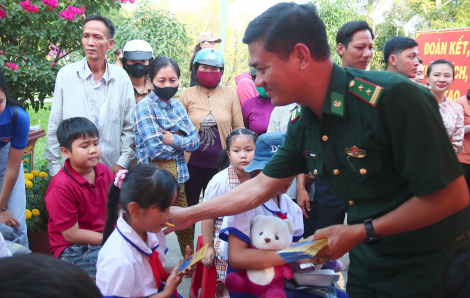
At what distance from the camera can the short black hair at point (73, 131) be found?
270 centimetres

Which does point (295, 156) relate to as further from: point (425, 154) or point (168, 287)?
point (168, 287)

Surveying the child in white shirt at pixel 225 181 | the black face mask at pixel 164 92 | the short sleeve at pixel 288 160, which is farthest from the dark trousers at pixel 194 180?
the short sleeve at pixel 288 160

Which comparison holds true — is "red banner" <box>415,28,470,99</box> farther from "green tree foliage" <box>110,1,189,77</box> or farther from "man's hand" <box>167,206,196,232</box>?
"man's hand" <box>167,206,196,232</box>

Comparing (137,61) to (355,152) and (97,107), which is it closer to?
(97,107)

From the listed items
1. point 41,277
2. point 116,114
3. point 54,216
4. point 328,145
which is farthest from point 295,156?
point 116,114

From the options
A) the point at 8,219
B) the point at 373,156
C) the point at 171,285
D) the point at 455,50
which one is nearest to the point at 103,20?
the point at 8,219

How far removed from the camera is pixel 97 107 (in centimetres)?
327

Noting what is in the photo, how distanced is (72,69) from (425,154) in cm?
291

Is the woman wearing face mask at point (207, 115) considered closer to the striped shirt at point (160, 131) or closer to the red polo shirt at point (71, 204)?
the striped shirt at point (160, 131)

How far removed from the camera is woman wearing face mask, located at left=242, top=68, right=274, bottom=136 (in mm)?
3836

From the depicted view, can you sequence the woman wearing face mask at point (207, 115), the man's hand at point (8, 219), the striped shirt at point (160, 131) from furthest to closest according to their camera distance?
the woman wearing face mask at point (207, 115), the striped shirt at point (160, 131), the man's hand at point (8, 219)

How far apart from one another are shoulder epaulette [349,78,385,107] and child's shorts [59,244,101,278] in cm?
186

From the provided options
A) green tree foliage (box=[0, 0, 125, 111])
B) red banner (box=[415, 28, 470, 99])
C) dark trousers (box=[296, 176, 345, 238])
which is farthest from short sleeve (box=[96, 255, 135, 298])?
red banner (box=[415, 28, 470, 99])

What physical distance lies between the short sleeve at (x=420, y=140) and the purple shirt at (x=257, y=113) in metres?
2.55
